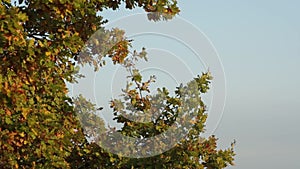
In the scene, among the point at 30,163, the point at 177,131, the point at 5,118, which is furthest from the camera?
the point at 177,131

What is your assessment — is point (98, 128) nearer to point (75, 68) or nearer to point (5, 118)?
point (75, 68)

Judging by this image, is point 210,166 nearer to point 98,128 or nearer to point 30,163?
point 98,128

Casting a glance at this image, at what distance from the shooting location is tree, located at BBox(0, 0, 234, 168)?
12.7m

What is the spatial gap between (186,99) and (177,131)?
91 centimetres

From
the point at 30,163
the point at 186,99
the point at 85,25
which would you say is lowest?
the point at 30,163

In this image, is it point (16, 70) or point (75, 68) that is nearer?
point (16, 70)

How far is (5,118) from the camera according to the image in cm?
1262

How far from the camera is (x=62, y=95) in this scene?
47.5 ft

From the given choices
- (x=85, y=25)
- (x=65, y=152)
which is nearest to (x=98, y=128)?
(x=65, y=152)

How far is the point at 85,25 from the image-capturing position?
1534 cm

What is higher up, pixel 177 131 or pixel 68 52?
pixel 68 52

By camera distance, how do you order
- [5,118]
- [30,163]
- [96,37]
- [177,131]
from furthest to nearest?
[96,37]
[177,131]
[30,163]
[5,118]

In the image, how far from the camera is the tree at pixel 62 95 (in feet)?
41.7

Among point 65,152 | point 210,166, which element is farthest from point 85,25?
point 210,166
